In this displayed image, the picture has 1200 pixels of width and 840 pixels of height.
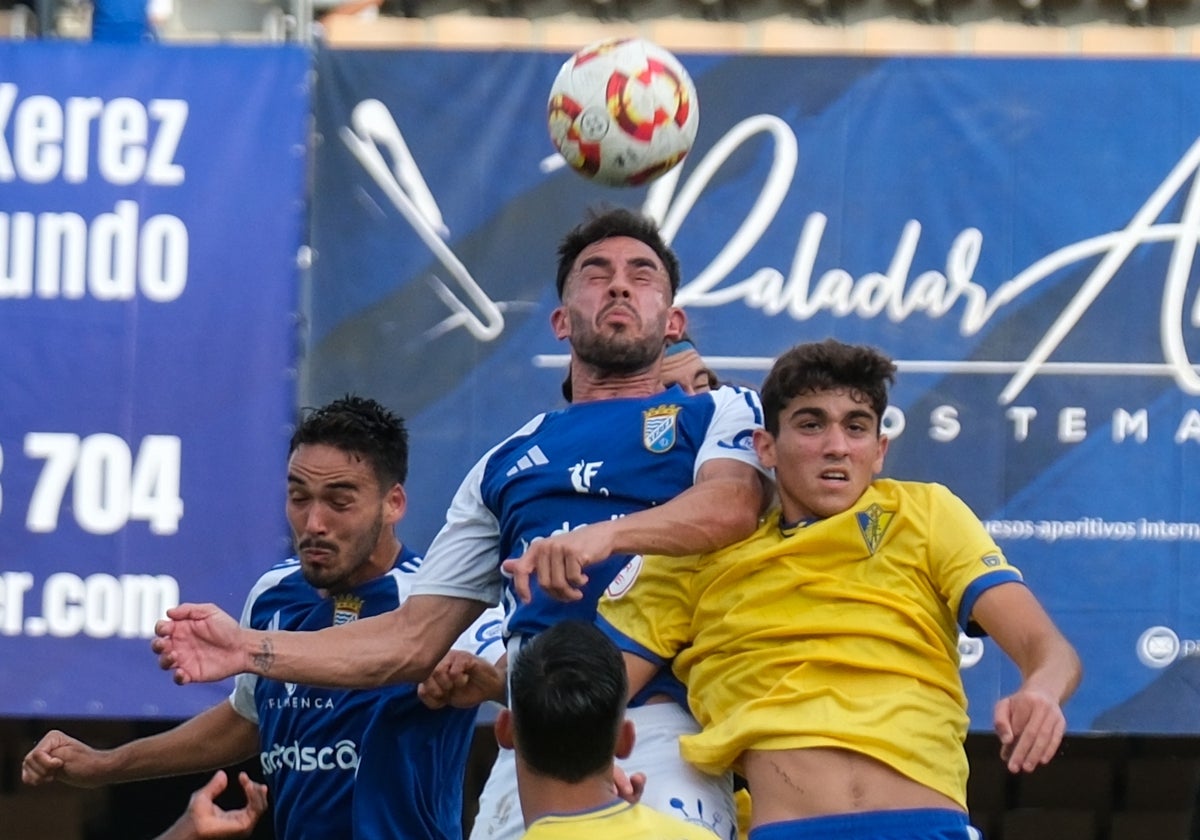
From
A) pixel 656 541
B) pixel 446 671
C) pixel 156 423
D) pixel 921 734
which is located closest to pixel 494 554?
pixel 446 671

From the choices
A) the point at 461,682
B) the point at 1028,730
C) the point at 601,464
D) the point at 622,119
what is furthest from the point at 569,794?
the point at 622,119

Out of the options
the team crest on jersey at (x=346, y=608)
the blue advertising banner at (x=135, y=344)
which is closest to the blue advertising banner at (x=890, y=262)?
the blue advertising banner at (x=135, y=344)

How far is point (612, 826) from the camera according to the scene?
3.21 m

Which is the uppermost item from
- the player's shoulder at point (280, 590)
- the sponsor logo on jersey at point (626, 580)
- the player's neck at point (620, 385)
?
the player's neck at point (620, 385)

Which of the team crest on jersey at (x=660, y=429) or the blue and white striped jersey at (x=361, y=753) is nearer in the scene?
the team crest on jersey at (x=660, y=429)

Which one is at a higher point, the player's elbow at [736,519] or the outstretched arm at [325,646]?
the player's elbow at [736,519]

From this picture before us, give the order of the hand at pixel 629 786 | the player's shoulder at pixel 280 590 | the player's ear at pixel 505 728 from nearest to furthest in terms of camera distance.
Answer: the player's ear at pixel 505 728, the hand at pixel 629 786, the player's shoulder at pixel 280 590

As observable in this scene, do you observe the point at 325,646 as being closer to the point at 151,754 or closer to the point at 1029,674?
the point at 151,754

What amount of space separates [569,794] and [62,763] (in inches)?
81.3

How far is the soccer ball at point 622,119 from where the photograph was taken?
5488mm

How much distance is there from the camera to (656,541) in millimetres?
4105

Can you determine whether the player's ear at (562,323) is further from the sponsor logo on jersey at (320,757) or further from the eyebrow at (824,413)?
the sponsor logo on jersey at (320,757)

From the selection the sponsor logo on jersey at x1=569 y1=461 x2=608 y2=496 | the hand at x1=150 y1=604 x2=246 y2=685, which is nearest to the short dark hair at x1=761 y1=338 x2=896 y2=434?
the sponsor logo on jersey at x1=569 y1=461 x2=608 y2=496

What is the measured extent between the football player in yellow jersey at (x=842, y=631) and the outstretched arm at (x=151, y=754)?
4.54ft
